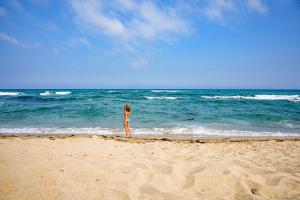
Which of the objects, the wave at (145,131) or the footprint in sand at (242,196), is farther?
the wave at (145,131)

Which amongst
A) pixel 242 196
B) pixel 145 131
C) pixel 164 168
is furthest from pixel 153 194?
pixel 145 131

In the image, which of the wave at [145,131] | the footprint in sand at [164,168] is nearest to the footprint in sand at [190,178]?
the footprint in sand at [164,168]

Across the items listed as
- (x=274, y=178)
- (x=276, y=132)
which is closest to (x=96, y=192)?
(x=274, y=178)

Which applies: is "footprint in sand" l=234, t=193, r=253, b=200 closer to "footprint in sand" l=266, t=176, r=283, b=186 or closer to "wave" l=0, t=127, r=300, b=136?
"footprint in sand" l=266, t=176, r=283, b=186

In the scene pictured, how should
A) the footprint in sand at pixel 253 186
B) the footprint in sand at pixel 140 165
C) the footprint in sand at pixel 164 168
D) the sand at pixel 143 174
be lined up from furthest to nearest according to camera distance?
1. the footprint in sand at pixel 140 165
2. the footprint in sand at pixel 164 168
3. the footprint in sand at pixel 253 186
4. the sand at pixel 143 174

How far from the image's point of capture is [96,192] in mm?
3068

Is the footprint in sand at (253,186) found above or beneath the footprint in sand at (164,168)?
beneath

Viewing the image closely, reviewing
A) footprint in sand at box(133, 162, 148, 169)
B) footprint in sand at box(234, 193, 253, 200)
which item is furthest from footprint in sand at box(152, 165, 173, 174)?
footprint in sand at box(234, 193, 253, 200)

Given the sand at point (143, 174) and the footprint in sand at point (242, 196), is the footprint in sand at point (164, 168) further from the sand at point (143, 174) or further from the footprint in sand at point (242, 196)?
the footprint in sand at point (242, 196)

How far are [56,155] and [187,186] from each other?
301 centimetres

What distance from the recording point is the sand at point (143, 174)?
3098 mm

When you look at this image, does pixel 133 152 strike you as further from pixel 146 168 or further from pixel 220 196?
pixel 220 196

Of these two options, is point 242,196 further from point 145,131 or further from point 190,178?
point 145,131

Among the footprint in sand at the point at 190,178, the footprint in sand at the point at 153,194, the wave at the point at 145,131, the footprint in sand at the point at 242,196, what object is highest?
the footprint in sand at the point at 153,194
